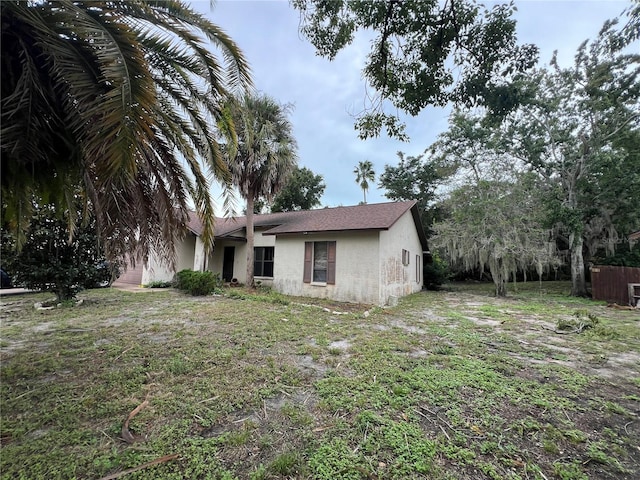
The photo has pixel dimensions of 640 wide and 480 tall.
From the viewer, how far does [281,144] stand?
487 inches

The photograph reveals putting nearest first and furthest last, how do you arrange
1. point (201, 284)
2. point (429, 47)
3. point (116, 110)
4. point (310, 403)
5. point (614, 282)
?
point (116, 110) → point (310, 403) → point (429, 47) → point (201, 284) → point (614, 282)

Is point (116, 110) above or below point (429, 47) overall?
below

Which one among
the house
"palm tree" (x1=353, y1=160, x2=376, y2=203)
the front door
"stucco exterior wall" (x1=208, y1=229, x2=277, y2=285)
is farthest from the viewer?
"palm tree" (x1=353, y1=160, x2=376, y2=203)

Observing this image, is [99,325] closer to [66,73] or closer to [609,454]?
[66,73]

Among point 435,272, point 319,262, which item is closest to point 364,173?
point 435,272

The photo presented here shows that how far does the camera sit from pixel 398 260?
11.6 metres

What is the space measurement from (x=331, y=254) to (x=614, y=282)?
1158 centimetres

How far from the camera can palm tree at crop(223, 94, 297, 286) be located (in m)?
11.8

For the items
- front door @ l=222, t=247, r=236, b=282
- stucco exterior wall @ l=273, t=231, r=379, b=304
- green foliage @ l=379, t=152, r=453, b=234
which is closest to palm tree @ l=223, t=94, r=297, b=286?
stucco exterior wall @ l=273, t=231, r=379, b=304

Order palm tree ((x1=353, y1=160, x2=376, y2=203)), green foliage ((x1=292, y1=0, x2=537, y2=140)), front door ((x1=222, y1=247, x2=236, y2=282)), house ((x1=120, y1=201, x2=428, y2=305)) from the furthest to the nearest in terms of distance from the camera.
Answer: palm tree ((x1=353, y1=160, x2=376, y2=203)), front door ((x1=222, y1=247, x2=236, y2=282)), house ((x1=120, y1=201, x2=428, y2=305)), green foliage ((x1=292, y1=0, x2=537, y2=140))

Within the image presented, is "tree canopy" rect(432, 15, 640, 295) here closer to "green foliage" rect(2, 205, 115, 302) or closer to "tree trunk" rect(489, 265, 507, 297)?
"tree trunk" rect(489, 265, 507, 297)

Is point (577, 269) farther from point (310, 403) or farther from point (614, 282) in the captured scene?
point (310, 403)

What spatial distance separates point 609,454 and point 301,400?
8.57ft

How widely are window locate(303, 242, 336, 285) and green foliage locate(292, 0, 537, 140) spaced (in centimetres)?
647
